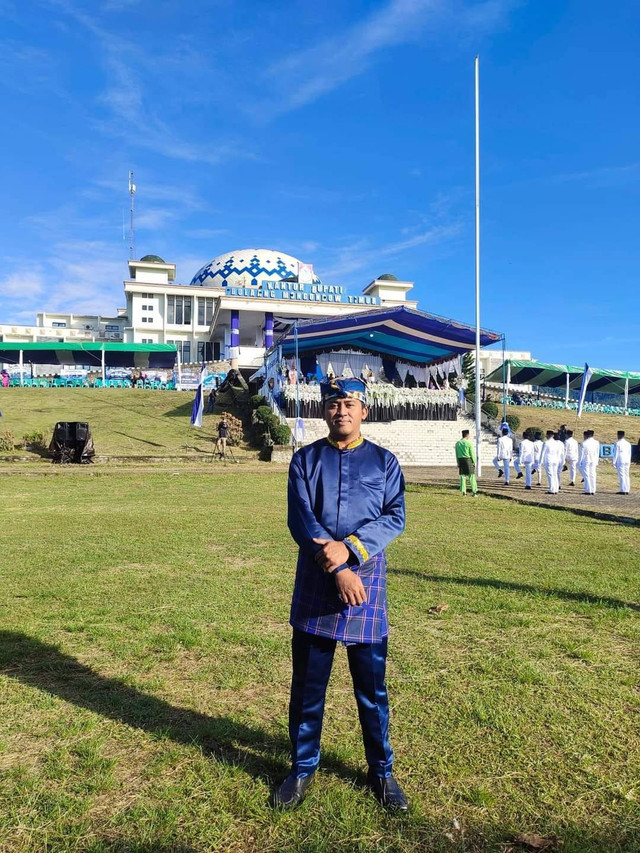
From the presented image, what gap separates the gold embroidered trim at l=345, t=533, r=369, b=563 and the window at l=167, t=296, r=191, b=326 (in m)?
61.1

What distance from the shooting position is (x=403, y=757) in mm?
2822

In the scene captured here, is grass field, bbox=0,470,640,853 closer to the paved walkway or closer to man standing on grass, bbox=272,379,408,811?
man standing on grass, bbox=272,379,408,811

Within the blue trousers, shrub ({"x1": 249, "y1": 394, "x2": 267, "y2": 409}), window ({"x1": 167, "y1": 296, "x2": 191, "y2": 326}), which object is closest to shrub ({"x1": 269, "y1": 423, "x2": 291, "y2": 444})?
shrub ({"x1": 249, "y1": 394, "x2": 267, "y2": 409})

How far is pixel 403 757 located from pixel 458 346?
3600cm

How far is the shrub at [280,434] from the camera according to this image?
24.1 m

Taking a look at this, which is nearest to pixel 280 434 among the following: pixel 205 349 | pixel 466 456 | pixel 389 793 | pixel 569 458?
pixel 569 458

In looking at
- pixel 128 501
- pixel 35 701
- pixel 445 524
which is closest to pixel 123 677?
pixel 35 701

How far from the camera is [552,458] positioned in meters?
15.7

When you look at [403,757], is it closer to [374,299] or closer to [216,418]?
[216,418]

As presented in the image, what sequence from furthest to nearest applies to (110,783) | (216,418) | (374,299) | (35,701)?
1. (374,299)
2. (216,418)
3. (35,701)
4. (110,783)

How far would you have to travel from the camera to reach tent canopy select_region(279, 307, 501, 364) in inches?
1329

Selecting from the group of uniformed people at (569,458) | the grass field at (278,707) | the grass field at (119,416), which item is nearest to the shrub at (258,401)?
the grass field at (119,416)

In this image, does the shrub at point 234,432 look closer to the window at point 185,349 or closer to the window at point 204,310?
the window at point 185,349

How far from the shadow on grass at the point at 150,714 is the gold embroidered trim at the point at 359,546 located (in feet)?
3.53
